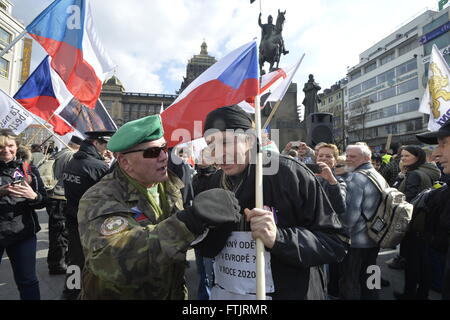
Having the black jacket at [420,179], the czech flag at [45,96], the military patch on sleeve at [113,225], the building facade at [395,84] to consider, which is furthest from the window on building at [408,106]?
the military patch on sleeve at [113,225]

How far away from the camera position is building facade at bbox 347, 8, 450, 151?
39938 mm

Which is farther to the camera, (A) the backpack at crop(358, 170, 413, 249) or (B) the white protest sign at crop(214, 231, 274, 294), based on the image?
(A) the backpack at crop(358, 170, 413, 249)

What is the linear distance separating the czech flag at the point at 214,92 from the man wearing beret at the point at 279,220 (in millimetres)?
706

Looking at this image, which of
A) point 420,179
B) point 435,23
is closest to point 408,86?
point 435,23

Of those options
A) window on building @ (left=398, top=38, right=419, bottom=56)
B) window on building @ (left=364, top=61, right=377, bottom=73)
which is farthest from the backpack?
window on building @ (left=364, top=61, right=377, bottom=73)

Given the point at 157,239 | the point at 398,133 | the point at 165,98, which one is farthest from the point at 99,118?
the point at 165,98

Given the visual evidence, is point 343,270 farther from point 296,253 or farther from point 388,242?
point 296,253

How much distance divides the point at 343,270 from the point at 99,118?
3.87 m

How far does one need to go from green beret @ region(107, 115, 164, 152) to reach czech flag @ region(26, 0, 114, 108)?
2392mm

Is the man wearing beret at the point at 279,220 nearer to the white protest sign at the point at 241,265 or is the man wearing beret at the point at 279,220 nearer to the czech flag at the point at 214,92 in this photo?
the white protest sign at the point at 241,265

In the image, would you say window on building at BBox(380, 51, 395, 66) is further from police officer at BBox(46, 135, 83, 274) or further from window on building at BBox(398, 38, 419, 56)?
police officer at BBox(46, 135, 83, 274)

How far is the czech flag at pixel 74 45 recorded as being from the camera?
3578 mm

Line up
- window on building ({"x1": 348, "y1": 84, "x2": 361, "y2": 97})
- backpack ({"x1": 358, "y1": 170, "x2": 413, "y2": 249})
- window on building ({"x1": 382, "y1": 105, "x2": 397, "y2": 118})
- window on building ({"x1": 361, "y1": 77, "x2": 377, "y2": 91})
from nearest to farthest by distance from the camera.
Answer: backpack ({"x1": 358, "y1": 170, "x2": 413, "y2": 249}) → window on building ({"x1": 382, "y1": 105, "x2": 397, "y2": 118}) → window on building ({"x1": 361, "y1": 77, "x2": 377, "y2": 91}) → window on building ({"x1": 348, "y1": 84, "x2": 361, "y2": 97})

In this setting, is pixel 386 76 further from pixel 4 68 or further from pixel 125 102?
pixel 125 102
